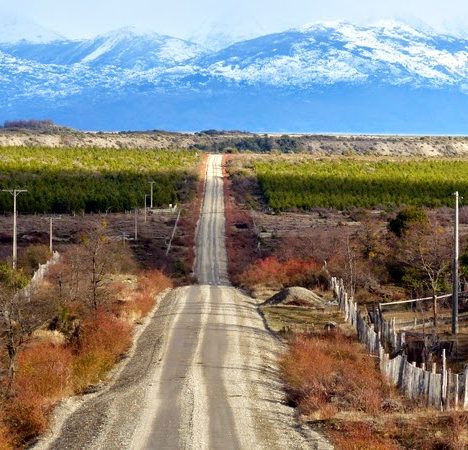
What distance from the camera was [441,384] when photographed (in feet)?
82.8

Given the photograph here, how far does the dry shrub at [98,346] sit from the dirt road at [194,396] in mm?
658

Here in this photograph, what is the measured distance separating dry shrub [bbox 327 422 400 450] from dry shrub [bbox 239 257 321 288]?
93.9 feet

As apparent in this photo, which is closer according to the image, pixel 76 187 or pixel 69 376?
pixel 69 376

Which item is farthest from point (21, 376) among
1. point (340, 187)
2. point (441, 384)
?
point (340, 187)

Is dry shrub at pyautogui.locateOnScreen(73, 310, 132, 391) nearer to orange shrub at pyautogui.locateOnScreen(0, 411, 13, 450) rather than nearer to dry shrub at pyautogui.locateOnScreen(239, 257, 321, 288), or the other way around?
orange shrub at pyautogui.locateOnScreen(0, 411, 13, 450)

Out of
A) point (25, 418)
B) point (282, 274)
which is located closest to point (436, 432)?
point (25, 418)

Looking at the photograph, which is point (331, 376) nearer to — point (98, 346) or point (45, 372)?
point (45, 372)

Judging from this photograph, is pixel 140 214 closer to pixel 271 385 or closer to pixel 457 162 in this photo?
pixel 271 385

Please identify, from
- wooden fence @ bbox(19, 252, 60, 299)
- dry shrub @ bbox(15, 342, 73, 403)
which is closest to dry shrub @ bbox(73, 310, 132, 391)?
dry shrub @ bbox(15, 342, 73, 403)

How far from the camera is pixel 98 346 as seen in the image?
33344mm

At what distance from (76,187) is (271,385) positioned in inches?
3152

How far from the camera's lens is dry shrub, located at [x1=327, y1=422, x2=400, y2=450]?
21.6m

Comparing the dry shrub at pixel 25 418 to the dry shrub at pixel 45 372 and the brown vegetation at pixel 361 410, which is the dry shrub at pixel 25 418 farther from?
the brown vegetation at pixel 361 410

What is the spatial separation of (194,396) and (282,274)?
28638mm
